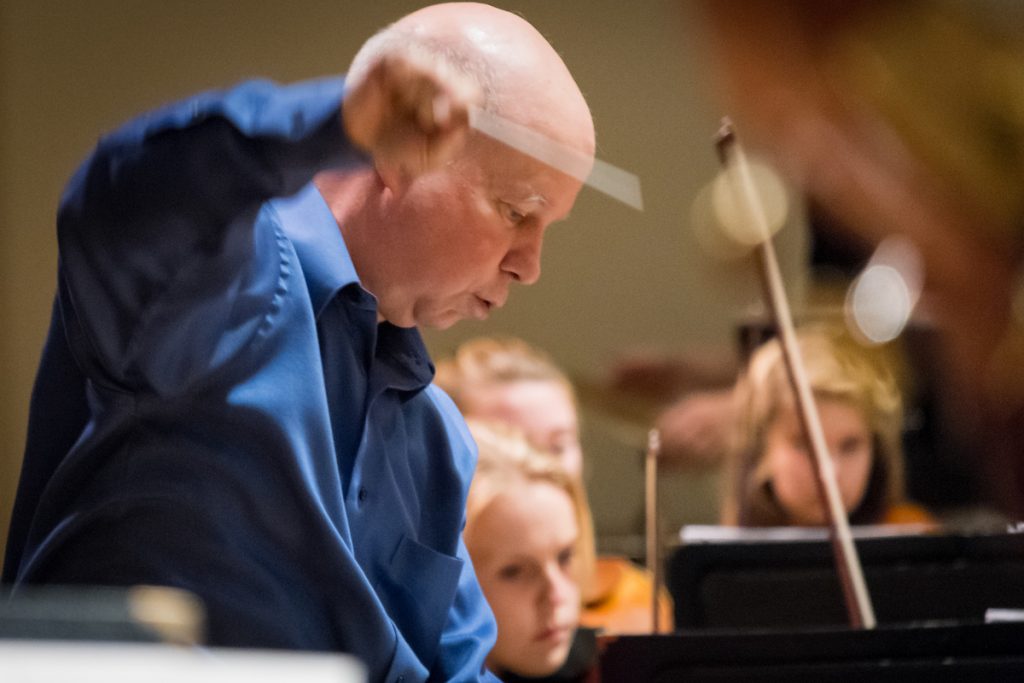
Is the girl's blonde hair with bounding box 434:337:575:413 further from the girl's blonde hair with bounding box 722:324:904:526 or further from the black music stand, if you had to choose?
the black music stand

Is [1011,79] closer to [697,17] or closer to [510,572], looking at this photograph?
[697,17]

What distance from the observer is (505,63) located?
65cm

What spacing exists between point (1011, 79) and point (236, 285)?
233 centimetres

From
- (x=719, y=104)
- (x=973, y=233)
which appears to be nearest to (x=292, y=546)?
(x=719, y=104)

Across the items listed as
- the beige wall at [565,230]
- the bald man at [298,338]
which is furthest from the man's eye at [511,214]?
the beige wall at [565,230]

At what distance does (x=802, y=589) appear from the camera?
3.64 feet

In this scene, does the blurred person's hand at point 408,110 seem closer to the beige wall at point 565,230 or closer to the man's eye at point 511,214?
the man's eye at point 511,214

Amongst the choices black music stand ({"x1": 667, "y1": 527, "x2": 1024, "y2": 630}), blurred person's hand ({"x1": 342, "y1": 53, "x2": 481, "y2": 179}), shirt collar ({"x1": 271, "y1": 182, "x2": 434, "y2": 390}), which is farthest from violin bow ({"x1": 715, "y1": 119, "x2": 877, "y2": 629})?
blurred person's hand ({"x1": 342, "y1": 53, "x2": 481, "y2": 179})

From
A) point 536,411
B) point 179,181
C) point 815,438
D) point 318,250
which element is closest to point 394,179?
point 318,250

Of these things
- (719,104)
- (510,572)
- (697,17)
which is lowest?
(510,572)

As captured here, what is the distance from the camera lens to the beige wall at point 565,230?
5.64 feet

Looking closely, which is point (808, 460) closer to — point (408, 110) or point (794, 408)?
point (794, 408)

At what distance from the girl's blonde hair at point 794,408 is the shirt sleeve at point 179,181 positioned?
1146 millimetres

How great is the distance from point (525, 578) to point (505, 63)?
0.65 meters
